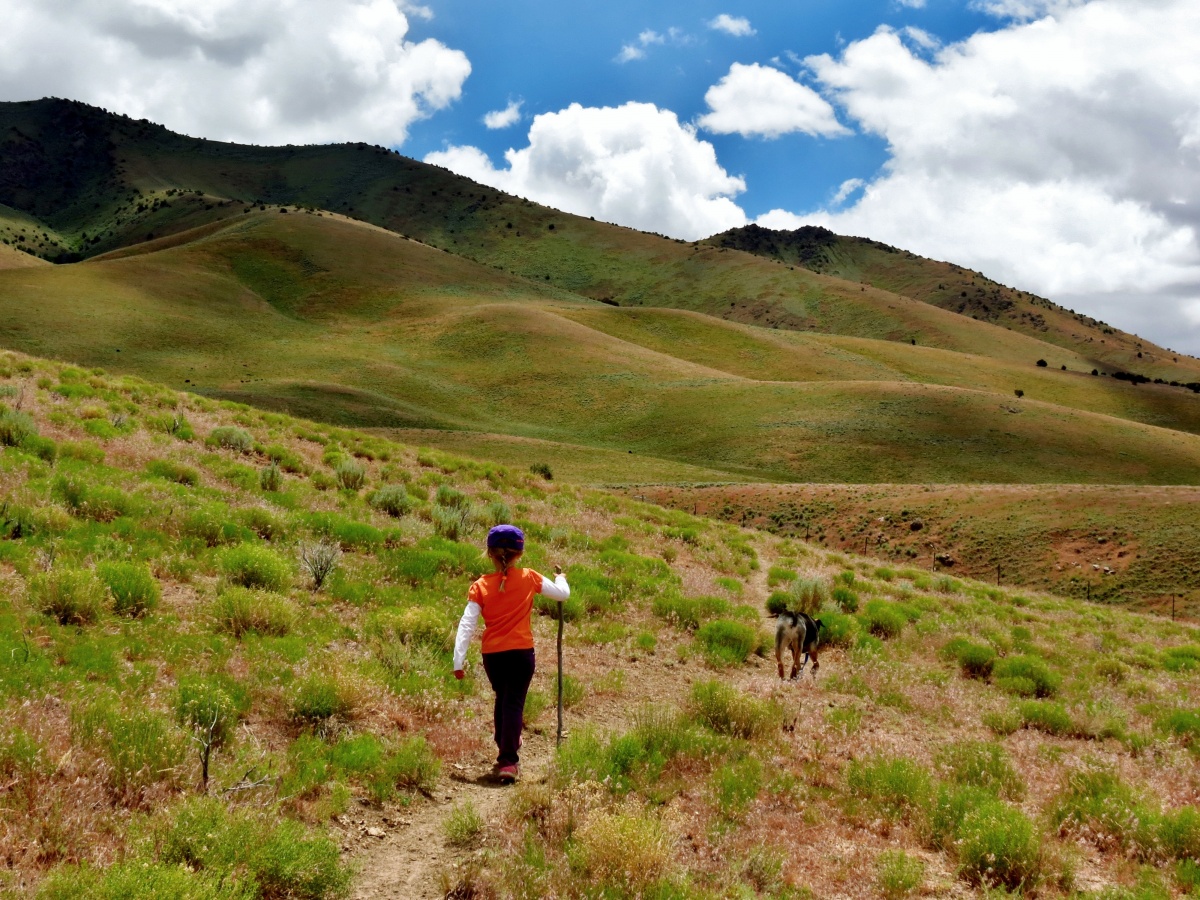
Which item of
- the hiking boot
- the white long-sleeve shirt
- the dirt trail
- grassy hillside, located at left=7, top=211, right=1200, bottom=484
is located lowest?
the dirt trail

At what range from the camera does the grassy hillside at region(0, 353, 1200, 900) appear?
17.6ft

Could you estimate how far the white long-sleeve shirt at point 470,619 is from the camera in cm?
712

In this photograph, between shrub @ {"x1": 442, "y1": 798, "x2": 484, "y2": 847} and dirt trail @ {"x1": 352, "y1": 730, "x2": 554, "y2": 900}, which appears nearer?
dirt trail @ {"x1": 352, "y1": 730, "x2": 554, "y2": 900}

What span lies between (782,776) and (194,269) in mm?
119578

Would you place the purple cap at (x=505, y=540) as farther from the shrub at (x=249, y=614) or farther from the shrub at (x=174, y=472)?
the shrub at (x=174, y=472)

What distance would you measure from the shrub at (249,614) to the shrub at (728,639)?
266 inches

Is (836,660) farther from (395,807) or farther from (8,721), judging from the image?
(8,721)

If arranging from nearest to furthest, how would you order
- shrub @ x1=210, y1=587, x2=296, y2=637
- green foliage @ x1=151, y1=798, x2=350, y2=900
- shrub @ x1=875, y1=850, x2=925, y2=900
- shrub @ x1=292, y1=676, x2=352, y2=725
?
green foliage @ x1=151, y1=798, x2=350, y2=900, shrub @ x1=875, y1=850, x2=925, y2=900, shrub @ x1=292, y1=676, x2=352, y2=725, shrub @ x1=210, y1=587, x2=296, y2=637

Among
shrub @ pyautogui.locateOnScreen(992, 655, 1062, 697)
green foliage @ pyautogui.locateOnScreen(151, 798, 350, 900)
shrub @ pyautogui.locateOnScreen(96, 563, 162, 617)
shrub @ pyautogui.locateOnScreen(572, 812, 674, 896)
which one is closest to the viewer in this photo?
green foliage @ pyautogui.locateOnScreen(151, 798, 350, 900)

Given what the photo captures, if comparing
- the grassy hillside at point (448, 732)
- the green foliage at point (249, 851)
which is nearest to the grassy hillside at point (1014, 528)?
the grassy hillside at point (448, 732)

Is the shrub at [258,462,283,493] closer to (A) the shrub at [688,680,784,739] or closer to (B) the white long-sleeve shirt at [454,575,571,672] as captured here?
(B) the white long-sleeve shirt at [454,575,571,672]

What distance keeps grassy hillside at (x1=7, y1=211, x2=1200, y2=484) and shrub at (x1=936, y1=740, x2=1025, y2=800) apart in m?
49.7

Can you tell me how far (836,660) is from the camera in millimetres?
13352

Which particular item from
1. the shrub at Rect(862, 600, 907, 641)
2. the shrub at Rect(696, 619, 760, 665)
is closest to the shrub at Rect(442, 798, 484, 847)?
the shrub at Rect(696, 619, 760, 665)
